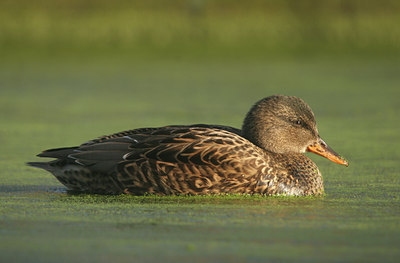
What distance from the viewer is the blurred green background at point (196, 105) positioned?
4430 millimetres

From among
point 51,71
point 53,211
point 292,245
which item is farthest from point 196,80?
point 292,245

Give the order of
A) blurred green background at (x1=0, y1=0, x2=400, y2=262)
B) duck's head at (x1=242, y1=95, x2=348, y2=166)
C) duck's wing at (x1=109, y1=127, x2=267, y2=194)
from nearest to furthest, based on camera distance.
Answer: blurred green background at (x1=0, y1=0, x2=400, y2=262) → duck's wing at (x1=109, y1=127, x2=267, y2=194) → duck's head at (x1=242, y1=95, x2=348, y2=166)

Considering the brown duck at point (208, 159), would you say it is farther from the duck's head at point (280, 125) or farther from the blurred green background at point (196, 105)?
the blurred green background at point (196, 105)

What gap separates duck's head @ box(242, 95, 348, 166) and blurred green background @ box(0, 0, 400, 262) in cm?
44

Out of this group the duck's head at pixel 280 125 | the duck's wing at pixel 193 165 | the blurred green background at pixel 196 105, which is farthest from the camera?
the duck's head at pixel 280 125

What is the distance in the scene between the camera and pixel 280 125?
245 inches

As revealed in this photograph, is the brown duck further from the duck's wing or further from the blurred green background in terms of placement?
the blurred green background

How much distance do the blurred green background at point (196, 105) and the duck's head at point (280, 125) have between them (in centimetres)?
44

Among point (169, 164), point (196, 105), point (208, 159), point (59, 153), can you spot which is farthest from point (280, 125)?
point (196, 105)

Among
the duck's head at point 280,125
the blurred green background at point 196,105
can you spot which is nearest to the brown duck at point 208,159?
the duck's head at point 280,125

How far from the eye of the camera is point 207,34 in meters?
16.8

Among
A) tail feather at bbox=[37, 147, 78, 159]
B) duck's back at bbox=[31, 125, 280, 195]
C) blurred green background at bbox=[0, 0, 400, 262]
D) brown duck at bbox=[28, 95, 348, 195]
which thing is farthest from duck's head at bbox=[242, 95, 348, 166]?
tail feather at bbox=[37, 147, 78, 159]

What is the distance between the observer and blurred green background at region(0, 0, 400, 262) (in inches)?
174

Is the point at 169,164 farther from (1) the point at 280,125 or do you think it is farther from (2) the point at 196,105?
(2) the point at 196,105
